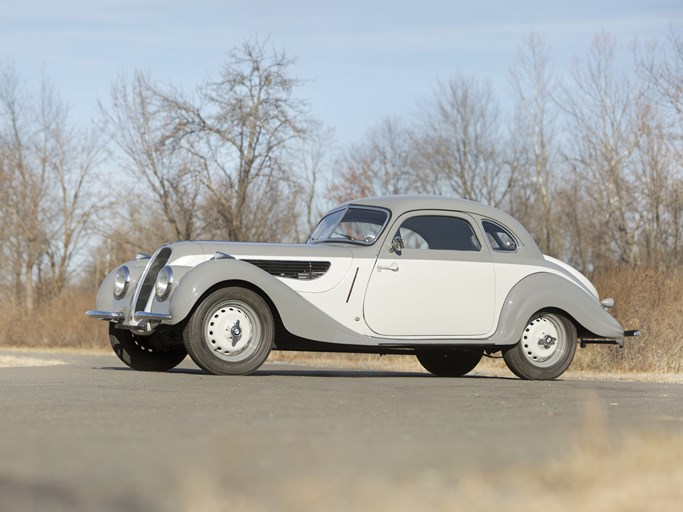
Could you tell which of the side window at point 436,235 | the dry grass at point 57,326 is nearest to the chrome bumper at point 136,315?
the side window at point 436,235

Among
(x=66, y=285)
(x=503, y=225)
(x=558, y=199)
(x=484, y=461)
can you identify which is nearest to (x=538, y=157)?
(x=558, y=199)

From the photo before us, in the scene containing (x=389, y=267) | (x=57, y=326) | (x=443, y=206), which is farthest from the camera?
(x=57, y=326)

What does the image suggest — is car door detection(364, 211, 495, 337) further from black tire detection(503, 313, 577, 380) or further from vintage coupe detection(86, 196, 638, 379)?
black tire detection(503, 313, 577, 380)

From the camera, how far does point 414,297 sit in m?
11.4

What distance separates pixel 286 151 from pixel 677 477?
2680cm

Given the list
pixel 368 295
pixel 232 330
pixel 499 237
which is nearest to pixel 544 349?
pixel 499 237

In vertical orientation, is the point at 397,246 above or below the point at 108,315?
above

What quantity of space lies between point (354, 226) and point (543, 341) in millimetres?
2485

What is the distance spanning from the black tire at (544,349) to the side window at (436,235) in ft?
3.74

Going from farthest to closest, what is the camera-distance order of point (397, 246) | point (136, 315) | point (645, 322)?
point (645, 322)
point (397, 246)
point (136, 315)

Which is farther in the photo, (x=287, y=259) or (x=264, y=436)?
(x=287, y=259)

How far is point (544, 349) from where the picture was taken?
39.3 feet

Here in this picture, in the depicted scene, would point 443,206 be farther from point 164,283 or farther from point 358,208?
point 164,283

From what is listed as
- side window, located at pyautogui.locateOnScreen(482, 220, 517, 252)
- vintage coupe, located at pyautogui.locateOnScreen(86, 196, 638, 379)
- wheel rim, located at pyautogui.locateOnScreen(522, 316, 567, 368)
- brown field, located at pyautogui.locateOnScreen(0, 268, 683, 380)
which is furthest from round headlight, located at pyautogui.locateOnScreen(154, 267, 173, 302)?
brown field, located at pyautogui.locateOnScreen(0, 268, 683, 380)
